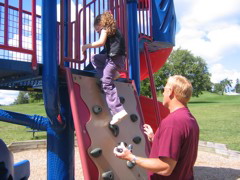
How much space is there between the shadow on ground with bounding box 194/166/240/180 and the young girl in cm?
344

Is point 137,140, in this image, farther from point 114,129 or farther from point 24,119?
point 24,119

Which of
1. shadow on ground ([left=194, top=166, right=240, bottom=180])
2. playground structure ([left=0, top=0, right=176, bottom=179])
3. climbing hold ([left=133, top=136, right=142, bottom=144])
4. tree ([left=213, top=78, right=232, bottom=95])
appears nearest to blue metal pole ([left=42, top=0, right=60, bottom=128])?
playground structure ([left=0, top=0, right=176, bottom=179])

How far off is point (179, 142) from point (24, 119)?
2041 mm

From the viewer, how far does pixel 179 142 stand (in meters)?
1.67

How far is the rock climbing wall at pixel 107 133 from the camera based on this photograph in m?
2.48

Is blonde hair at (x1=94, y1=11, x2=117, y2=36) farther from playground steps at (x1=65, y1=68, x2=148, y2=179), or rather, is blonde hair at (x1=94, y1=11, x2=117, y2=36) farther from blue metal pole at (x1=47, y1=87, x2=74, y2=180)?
blue metal pole at (x1=47, y1=87, x2=74, y2=180)

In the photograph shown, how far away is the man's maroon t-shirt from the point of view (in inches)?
64.9

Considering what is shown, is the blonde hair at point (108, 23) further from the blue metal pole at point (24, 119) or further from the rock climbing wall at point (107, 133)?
the blue metal pole at point (24, 119)

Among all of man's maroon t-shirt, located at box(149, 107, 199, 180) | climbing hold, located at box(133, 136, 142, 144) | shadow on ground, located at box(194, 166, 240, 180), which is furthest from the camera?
shadow on ground, located at box(194, 166, 240, 180)

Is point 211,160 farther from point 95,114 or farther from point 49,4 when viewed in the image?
point 49,4

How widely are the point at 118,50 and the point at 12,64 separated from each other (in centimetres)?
110

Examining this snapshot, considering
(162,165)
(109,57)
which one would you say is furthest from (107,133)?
(162,165)

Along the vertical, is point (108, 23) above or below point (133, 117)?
above

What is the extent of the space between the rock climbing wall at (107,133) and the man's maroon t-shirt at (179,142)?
2.35 feet
